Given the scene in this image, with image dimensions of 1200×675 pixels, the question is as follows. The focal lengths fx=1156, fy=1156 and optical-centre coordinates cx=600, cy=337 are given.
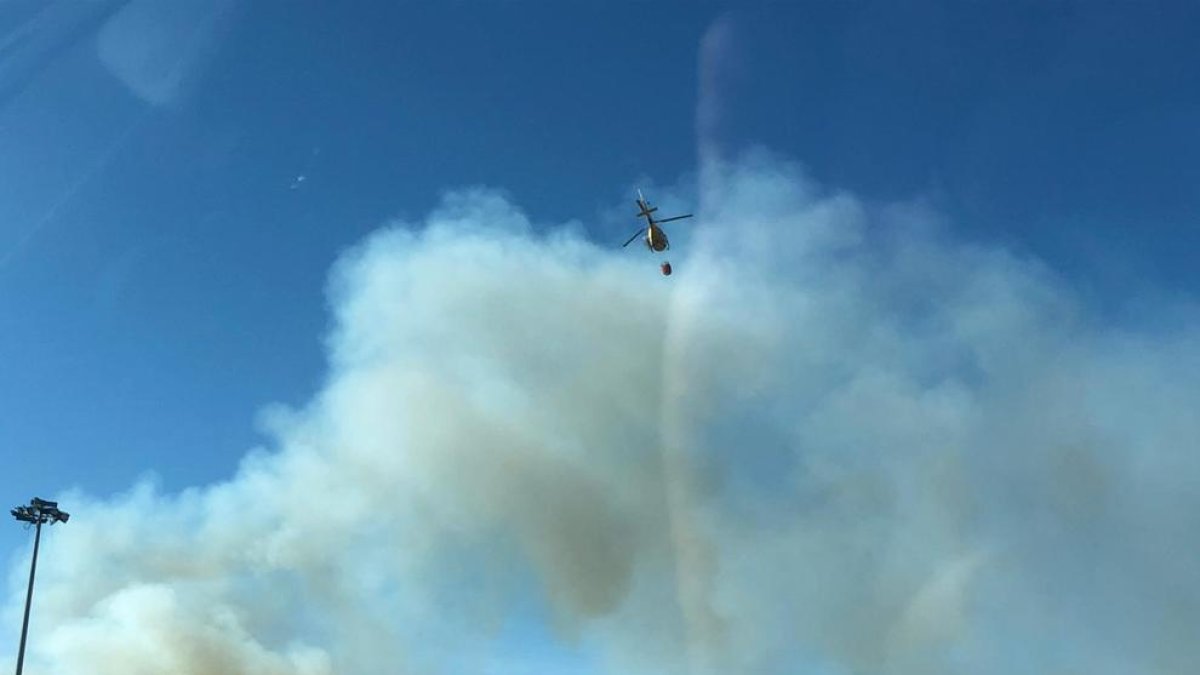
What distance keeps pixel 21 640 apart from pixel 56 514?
19635 mm

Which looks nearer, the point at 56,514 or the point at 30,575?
the point at 30,575

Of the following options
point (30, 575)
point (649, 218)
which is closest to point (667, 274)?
point (649, 218)

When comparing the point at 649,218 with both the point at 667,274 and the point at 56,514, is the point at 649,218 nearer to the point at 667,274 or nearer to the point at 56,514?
the point at 667,274

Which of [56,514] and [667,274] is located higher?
[56,514]

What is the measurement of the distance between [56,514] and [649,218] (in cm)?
6659

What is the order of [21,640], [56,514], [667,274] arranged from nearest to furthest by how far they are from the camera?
[667,274], [21,640], [56,514]

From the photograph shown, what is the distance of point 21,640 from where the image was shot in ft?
314

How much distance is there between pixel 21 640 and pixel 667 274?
61.4m

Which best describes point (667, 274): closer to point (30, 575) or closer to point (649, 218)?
point (649, 218)

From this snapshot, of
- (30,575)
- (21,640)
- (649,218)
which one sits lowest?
(21,640)

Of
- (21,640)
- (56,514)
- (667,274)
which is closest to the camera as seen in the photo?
(667,274)

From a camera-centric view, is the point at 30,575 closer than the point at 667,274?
No

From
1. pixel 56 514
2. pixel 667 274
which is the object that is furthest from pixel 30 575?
pixel 667 274

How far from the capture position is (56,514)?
11306cm
